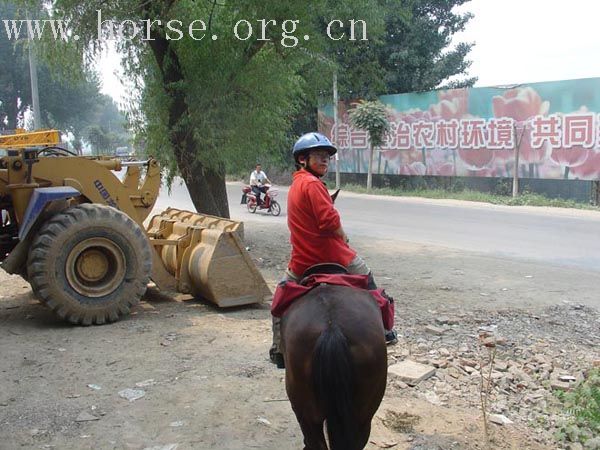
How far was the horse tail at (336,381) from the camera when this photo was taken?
10.1 feet

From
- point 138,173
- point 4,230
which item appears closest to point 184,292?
point 138,173

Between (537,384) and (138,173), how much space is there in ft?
17.3

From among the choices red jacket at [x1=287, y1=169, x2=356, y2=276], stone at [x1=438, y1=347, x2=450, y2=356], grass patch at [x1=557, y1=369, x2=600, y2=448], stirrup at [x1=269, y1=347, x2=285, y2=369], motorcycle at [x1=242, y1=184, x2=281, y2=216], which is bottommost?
grass patch at [x1=557, y1=369, x2=600, y2=448]

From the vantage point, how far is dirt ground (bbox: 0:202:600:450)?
4328 millimetres

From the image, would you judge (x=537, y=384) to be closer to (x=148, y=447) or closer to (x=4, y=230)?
(x=148, y=447)

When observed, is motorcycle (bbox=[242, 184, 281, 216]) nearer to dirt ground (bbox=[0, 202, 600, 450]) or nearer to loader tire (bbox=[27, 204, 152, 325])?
dirt ground (bbox=[0, 202, 600, 450])

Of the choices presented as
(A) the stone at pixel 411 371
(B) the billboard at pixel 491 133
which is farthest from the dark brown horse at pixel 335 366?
(B) the billboard at pixel 491 133

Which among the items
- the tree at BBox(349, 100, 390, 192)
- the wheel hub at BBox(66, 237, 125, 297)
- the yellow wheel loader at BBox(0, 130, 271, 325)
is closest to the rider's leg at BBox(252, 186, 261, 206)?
the tree at BBox(349, 100, 390, 192)

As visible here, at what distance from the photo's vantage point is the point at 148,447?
4094 mm

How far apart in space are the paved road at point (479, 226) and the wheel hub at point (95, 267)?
290 inches

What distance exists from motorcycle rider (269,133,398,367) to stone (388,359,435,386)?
1388 mm

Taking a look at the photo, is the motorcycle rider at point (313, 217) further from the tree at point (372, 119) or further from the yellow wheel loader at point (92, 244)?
the tree at point (372, 119)

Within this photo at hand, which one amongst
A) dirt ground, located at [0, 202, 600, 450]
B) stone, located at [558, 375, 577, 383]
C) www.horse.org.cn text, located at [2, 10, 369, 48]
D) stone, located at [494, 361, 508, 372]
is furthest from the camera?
www.horse.org.cn text, located at [2, 10, 369, 48]

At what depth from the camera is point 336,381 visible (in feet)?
10.2
